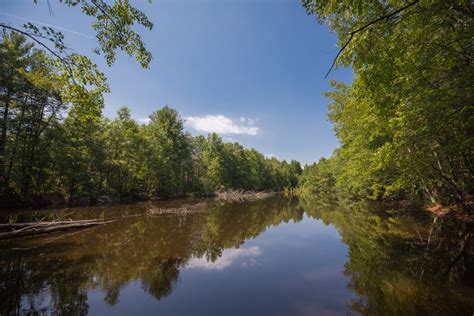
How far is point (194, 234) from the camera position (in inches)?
413

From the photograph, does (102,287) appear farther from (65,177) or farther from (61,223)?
(65,177)

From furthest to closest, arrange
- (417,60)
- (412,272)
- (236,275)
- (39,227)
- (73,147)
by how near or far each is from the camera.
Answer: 1. (73,147)
2. (39,227)
3. (417,60)
4. (236,275)
5. (412,272)

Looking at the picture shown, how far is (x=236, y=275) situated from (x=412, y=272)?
4.83 m

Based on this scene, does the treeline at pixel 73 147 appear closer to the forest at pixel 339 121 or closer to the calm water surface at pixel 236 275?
the forest at pixel 339 121

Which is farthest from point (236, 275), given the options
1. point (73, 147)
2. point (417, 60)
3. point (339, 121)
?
point (73, 147)

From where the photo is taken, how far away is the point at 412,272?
5613 millimetres

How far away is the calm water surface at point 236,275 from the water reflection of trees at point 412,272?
27 millimetres

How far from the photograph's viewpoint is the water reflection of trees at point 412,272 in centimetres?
408

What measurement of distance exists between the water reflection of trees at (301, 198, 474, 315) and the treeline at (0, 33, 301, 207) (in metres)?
8.26

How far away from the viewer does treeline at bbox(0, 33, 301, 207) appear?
16500 mm

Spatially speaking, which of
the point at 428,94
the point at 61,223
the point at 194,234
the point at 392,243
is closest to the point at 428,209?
the point at 392,243

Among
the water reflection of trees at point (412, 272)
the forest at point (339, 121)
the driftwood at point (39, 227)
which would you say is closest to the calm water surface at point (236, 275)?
the water reflection of trees at point (412, 272)

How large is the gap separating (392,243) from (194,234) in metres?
8.83

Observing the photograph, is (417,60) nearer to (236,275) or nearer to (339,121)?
(236,275)
